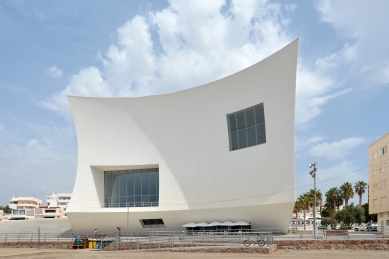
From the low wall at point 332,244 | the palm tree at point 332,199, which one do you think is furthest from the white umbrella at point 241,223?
the palm tree at point 332,199

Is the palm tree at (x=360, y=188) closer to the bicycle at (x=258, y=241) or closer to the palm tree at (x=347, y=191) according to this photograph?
the palm tree at (x=347, y=191)

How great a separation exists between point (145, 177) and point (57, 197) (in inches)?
3715

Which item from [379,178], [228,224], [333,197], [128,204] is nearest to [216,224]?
[228,224]

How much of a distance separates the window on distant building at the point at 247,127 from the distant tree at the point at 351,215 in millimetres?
36430

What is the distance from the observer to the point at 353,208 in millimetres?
59125

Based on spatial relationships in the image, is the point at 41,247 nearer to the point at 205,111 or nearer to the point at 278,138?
the point at 205,111

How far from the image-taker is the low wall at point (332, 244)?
67.1 ft

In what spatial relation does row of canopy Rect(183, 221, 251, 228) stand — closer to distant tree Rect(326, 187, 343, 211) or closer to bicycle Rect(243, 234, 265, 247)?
bicycle Rect(243, 234, 265, 247)

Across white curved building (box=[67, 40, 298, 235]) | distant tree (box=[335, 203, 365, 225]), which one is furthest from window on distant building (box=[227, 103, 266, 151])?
distant tree (box=[335, 203, 365, 225])

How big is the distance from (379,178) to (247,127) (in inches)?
670

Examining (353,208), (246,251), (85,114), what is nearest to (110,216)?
(85,114)

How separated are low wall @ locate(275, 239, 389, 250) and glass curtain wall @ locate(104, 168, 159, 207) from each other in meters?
15.2

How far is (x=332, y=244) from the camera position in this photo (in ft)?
68.3

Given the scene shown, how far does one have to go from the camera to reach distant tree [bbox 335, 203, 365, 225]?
189ft
